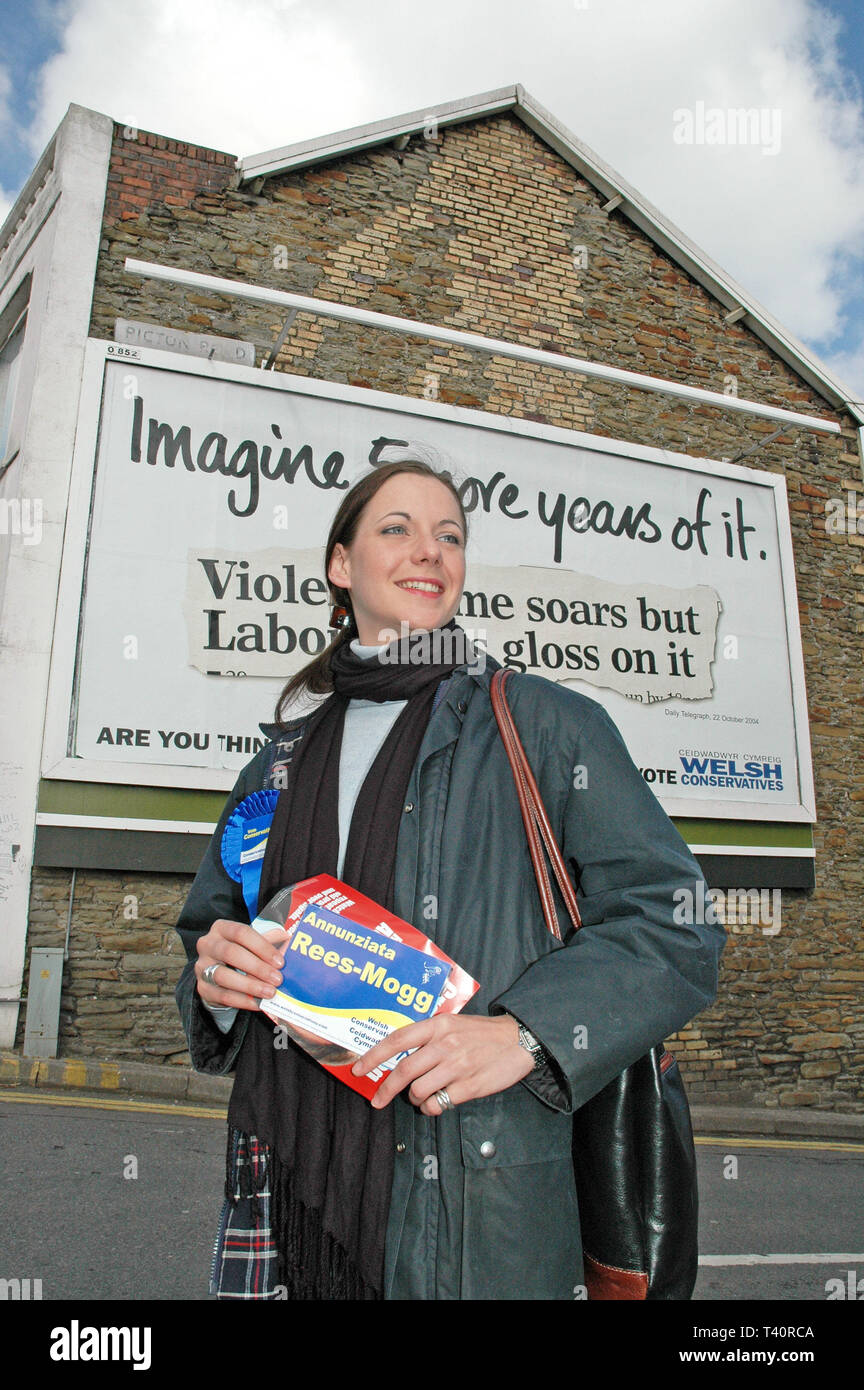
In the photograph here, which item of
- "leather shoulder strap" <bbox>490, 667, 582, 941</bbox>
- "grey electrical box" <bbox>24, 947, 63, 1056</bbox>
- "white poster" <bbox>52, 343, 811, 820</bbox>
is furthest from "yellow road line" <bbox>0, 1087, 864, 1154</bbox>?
"leather shoulder strap" <bbox>490, 667, 582, 941</bbox>

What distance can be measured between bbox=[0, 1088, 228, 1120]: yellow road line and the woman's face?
17.5ft

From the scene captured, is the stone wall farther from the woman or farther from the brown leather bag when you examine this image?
the brown leather bag

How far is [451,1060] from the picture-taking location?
1205mm

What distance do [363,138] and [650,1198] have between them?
1019cm

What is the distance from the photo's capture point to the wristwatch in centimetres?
126

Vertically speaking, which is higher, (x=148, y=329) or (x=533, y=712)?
(x=148, y=329)

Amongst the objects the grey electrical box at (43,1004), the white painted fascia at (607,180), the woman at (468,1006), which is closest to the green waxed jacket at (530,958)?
the woman at (468,1006)

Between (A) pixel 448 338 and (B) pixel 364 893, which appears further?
(A) pixel 448 338

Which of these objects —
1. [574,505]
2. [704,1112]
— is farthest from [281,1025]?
[574,505]

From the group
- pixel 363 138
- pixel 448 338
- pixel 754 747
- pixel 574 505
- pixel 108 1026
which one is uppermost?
pixel 363 138

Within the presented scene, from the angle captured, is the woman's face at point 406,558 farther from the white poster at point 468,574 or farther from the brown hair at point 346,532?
the white poster at point 468,574
